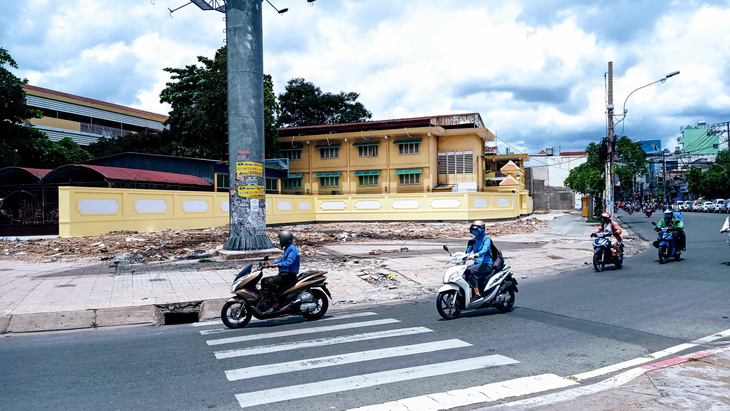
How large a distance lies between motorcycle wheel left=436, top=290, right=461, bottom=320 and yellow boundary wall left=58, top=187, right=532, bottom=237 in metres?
15.6

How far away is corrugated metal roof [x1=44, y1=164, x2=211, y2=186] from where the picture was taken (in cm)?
2212

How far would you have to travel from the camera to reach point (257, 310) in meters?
7.52

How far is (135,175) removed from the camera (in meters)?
25.1

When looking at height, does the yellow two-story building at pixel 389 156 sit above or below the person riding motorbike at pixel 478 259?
above

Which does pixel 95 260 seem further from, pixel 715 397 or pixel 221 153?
pixel 221 153

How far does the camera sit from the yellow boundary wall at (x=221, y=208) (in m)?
18.6

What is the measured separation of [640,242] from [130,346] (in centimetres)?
2149

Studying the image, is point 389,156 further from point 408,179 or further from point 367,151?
point 408,179

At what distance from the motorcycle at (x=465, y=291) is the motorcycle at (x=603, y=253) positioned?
5946mm

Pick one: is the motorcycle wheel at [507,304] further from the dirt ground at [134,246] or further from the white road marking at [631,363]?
the dirt ground at [134,246]

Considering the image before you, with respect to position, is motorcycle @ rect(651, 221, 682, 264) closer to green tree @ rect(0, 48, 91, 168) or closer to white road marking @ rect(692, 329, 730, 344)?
white road marking @ rect(692, 329, 730, 344)

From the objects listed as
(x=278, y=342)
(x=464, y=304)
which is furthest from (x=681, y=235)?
(x=278, y=342)

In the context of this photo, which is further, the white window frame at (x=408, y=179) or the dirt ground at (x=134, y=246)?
the white window frame at (x=408, y=179)

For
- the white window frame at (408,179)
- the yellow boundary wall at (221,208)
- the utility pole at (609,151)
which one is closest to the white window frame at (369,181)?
the white window frame at (408,179)
